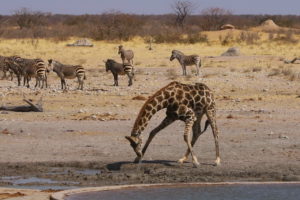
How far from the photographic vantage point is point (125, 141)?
14398 millimetres

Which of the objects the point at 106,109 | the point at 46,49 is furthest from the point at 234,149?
the point at 46,49

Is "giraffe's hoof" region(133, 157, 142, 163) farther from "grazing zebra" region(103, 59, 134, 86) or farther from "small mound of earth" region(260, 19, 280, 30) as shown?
"small mound of earth" region(260, 19, 280, 30)

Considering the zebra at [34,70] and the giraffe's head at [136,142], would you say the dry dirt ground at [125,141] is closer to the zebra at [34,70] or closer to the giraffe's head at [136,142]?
the giraffe's head at [136,142]

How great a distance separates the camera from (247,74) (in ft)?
91.8

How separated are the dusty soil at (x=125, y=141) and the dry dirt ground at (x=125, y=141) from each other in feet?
0.05

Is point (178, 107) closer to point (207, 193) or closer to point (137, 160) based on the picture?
point (137, 160)

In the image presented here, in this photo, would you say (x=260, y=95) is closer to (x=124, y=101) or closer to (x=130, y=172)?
(x=124, y=101)

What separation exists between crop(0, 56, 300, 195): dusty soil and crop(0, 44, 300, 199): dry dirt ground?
0.01 m

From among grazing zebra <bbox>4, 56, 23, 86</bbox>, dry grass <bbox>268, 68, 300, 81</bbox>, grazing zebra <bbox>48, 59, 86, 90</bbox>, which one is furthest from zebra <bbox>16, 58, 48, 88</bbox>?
dry grass <bbox>268, 68, 300, 81</bbox>

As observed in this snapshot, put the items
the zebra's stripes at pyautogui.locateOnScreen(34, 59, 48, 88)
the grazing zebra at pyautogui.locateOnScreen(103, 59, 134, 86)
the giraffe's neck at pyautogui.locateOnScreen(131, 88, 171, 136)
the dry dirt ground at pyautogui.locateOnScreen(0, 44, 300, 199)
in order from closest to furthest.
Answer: the dry dirt ground at pyautogui.locateOnScreen(0, 44, 300, 199) → the giraffe's neck at pyautogui.locateOnScreen(131, 88, 171, 136) → the zebra's stripes at pyautogui.locateOnScreen(34, 59, 48, 88) → the grazing zebra at pyautogui.locateOnScreen(103, 59, 134, 86)

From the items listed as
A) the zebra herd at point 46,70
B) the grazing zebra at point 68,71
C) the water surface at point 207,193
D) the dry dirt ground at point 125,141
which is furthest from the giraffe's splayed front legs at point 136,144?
the grazing zebra at point 68,71

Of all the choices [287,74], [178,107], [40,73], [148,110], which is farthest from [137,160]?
[287,74]

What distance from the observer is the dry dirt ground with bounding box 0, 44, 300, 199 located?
11492 mm

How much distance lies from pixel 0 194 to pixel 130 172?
8.04ft
